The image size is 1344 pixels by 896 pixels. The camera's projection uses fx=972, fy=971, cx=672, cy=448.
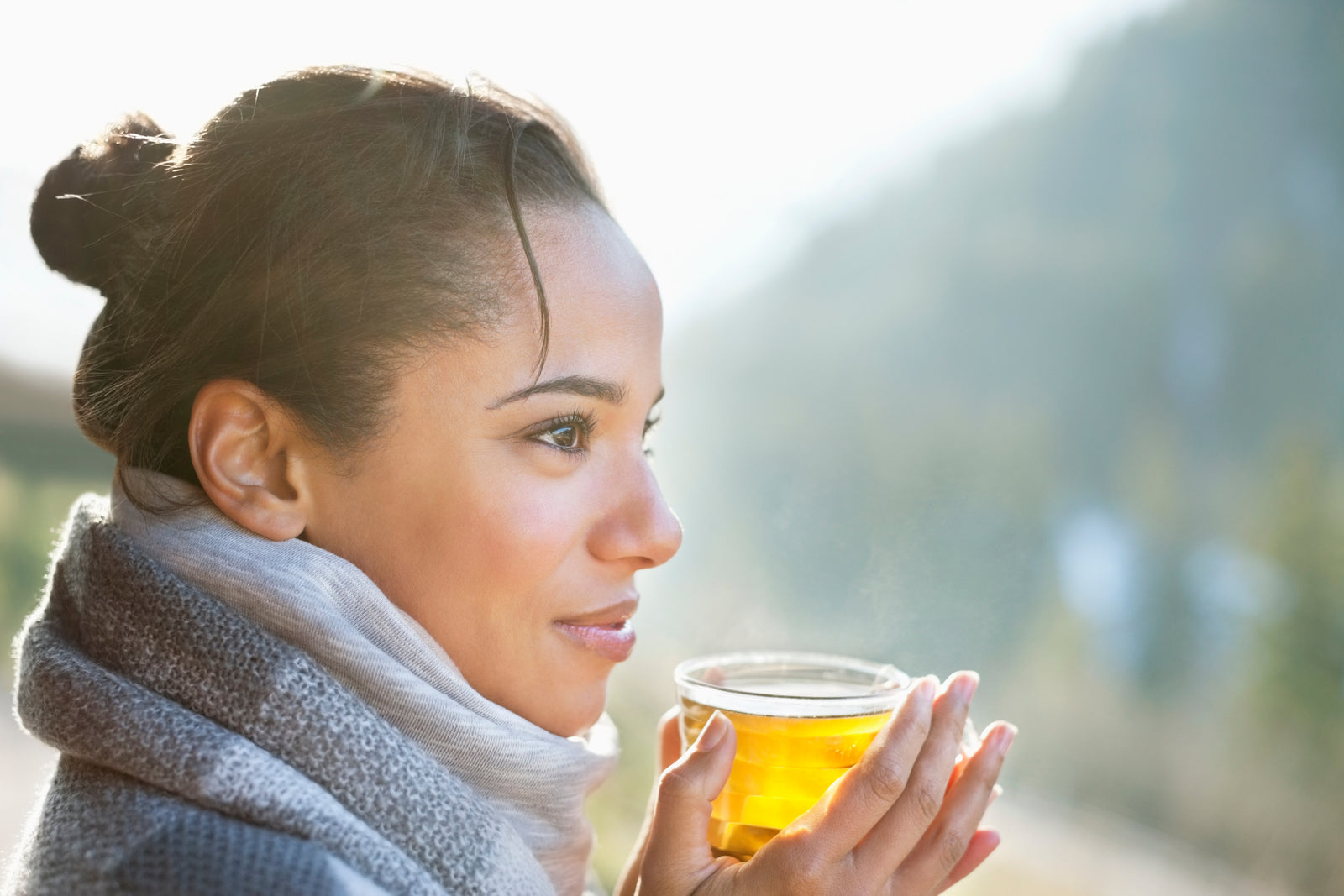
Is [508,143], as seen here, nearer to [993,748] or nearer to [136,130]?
[136,130]

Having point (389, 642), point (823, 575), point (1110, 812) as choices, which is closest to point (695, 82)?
point (823, 575)

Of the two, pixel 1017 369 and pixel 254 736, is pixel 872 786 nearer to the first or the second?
pixel 254 736

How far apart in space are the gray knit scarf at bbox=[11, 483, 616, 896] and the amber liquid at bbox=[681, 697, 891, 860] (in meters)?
0.16

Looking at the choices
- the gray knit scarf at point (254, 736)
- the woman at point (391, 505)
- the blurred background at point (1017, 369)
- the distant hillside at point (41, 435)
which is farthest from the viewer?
the distant hillside at point (41, 435)

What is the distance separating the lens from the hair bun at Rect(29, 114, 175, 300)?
93 cm

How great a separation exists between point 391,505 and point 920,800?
0.53 m

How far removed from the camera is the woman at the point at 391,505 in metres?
0.78

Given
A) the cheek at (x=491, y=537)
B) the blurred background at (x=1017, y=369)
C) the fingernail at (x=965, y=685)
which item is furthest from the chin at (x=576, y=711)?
the blurred background at (x=1017, y=369)

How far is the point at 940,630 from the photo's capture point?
5.54ft

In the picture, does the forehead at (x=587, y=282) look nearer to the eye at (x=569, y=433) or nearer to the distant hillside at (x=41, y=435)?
the eye at (x=569, y=433)

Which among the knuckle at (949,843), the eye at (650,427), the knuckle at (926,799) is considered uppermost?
the eye at (650,427)

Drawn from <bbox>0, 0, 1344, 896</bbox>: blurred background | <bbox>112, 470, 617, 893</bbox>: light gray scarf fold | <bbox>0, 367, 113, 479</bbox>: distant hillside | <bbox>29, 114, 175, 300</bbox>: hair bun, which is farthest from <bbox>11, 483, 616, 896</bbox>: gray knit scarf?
<bbox>0, 367, 113, 479</bbox>: distant hillside

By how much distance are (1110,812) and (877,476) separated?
76 centimetres

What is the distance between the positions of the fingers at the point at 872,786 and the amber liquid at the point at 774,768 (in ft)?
0.05
